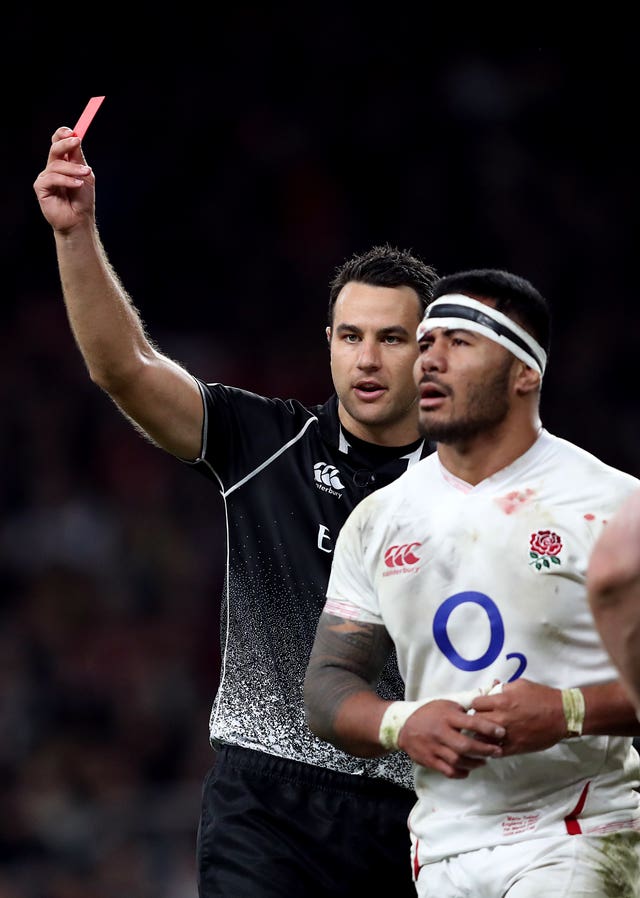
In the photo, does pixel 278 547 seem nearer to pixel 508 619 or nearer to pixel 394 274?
pixel 394 274

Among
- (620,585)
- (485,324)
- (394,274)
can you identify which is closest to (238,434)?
(394,274)

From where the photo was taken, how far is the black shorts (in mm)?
4254

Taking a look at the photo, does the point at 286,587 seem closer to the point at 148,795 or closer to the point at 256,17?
the point at 148,795

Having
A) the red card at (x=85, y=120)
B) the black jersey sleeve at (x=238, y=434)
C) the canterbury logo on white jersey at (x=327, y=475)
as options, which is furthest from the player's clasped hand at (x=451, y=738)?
the red card at (x=85, y=120)

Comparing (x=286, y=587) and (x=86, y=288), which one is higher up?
(x=86, y=288)

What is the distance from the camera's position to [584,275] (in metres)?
12.3

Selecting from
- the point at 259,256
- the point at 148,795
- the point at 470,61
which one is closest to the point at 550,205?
the point at 470,61

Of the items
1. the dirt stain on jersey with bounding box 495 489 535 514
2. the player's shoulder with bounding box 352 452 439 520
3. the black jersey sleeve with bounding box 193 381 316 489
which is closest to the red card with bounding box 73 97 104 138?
the black jersey sleeve with bounding box 193 381 316 489

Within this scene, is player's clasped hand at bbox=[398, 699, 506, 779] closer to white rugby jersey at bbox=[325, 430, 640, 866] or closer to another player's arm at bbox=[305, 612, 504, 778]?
another player's arm at bbox=[305, 612, 504, 778]

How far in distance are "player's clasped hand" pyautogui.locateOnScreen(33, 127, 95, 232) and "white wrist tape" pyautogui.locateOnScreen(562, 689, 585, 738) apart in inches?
81.2

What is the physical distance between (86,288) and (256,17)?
981 centimetres

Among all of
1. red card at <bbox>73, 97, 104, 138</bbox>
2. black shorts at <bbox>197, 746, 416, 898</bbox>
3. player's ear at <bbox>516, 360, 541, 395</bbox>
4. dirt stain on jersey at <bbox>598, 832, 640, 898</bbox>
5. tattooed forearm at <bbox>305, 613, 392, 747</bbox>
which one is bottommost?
black shorts at <bbox>197, 746, 416, 898</bbox>

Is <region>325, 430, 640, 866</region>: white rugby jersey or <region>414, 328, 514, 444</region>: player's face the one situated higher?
<region>414, 328, 514, 444</region>: player's face

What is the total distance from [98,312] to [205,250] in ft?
26.7
